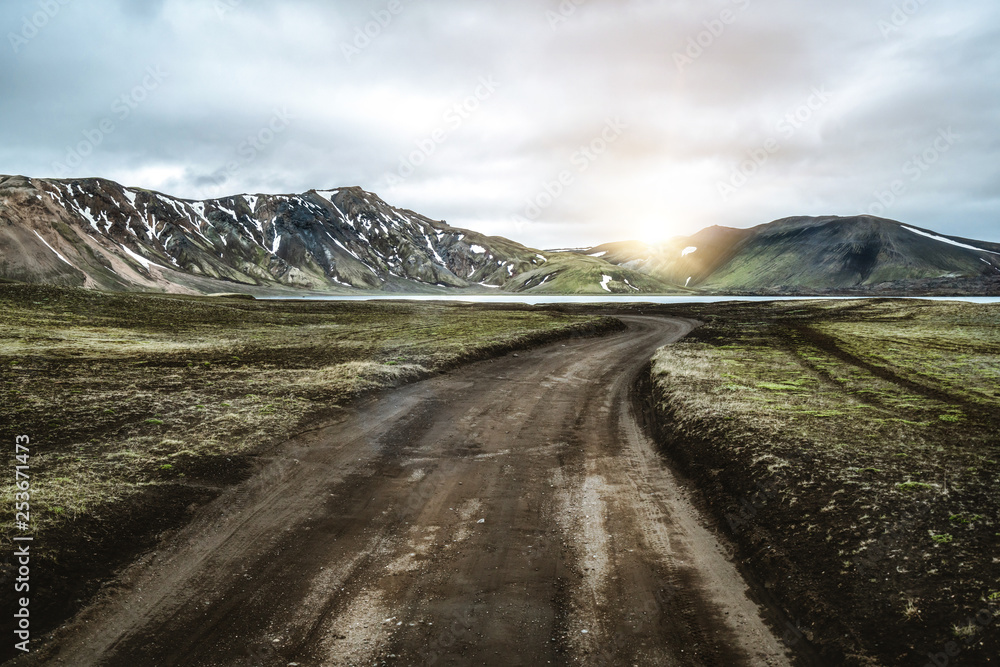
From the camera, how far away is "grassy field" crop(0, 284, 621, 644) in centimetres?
918

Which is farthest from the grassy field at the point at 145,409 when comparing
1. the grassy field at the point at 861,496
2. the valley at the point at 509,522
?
the grassy field at the point at 861,496

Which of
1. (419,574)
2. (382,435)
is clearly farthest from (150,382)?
(419,574)

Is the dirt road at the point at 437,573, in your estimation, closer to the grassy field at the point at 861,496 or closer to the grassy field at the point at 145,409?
the grassy field at the point at 861,496

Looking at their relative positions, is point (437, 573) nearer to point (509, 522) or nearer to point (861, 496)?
point (509, 522)

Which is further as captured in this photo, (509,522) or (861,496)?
(509,522)

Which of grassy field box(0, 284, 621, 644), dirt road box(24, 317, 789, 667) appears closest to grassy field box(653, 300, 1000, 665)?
dirt road box(24, 317, 789, 667)

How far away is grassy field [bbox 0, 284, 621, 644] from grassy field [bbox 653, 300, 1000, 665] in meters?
10.9

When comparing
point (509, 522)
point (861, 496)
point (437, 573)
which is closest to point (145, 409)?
point (509, 522)

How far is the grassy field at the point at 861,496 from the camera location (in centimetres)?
675

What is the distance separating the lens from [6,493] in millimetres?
10125

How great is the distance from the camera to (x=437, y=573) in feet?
27.3

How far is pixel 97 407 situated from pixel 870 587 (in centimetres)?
2178

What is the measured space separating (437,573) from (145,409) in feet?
47.9

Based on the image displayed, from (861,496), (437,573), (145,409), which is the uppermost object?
(861,496)
